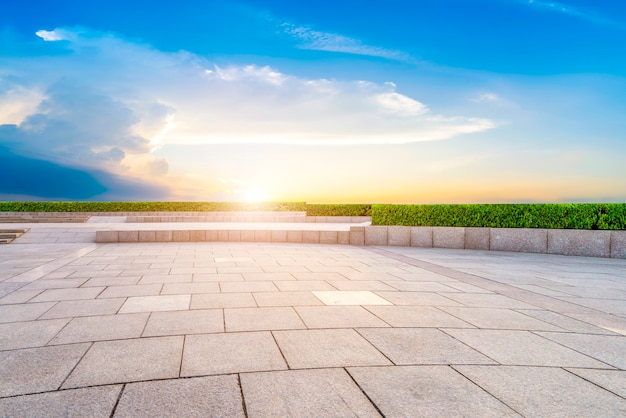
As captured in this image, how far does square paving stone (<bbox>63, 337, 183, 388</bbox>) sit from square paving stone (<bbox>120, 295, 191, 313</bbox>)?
42.3 inches

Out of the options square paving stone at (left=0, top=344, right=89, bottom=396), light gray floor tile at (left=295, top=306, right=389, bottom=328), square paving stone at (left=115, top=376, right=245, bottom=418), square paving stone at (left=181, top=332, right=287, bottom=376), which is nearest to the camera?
square paving stone at (left=115, top=376, right=245, bottom=418)

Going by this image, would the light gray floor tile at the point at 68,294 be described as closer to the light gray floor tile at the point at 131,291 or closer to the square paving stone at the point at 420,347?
the light gray floor tile at the point at 131,291

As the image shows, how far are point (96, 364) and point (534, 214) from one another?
11983 millimetres

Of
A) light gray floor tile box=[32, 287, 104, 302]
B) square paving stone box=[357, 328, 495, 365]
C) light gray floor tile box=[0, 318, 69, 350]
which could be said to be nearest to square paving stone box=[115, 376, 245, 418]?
square paving stone box=[357, 328, 495, 365]

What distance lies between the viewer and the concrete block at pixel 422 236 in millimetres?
12609

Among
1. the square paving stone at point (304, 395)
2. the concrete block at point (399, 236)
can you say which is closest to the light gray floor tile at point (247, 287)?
the square paving stone at point (304, 395)

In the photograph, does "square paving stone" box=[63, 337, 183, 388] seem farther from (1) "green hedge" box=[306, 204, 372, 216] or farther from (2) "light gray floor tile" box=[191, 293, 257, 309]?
(1) "green hedge" box=[306, 204, 372, 216]

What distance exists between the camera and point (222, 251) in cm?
1048

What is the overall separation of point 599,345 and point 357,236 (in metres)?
9.22

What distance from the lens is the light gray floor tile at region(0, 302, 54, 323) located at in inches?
167

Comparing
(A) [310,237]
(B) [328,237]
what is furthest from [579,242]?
(A) [310,237]

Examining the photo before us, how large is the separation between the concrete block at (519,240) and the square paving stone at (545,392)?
9.63 m

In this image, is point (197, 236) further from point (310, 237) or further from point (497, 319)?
point (497, 319)

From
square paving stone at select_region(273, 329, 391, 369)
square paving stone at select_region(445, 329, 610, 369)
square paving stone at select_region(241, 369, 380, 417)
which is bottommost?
square paving stone at select_region(445, 329, 610, 369)
